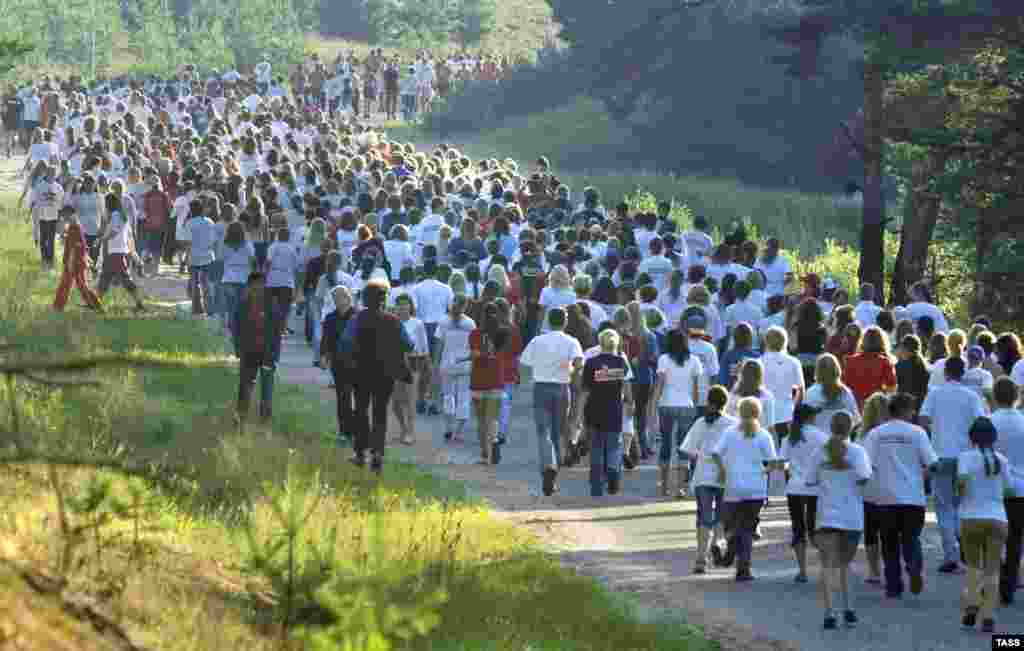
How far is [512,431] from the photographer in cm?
2508

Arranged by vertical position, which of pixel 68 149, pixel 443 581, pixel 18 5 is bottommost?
pixel 443 581

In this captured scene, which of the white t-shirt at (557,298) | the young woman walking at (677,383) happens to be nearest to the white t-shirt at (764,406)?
the young woman walking at (677,383)

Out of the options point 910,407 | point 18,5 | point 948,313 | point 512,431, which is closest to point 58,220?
point 512,431

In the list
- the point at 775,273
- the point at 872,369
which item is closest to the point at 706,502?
the point at 872,369

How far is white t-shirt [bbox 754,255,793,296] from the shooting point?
2588 centimetres

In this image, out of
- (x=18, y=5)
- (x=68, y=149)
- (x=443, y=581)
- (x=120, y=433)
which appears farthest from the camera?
(x=18, y=5)

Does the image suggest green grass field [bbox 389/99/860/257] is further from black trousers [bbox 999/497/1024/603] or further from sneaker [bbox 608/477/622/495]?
black trousers [bbox 999/497/1024/603]

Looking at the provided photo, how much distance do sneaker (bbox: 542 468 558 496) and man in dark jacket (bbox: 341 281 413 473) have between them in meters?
1.54

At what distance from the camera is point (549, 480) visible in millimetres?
20438

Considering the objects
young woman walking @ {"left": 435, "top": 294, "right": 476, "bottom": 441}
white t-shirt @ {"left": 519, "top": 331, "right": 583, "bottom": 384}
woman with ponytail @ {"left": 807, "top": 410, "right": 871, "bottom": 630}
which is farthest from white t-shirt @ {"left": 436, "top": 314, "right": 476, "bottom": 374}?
woman with ponytail @ {"left": 807, "top": 410, "right": 871, "bottom": 630}

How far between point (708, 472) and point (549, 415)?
379 cm

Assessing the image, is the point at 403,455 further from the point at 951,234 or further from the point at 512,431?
the point at 951,234

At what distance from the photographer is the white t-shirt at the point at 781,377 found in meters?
19.7

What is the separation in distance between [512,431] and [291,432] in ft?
11.9
